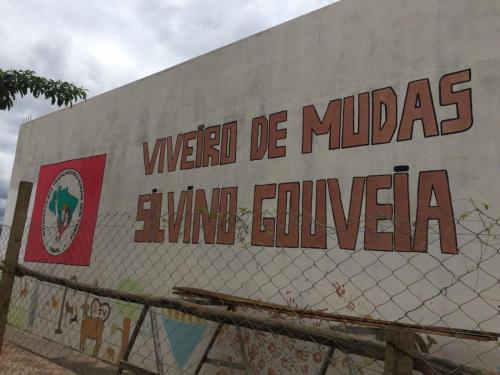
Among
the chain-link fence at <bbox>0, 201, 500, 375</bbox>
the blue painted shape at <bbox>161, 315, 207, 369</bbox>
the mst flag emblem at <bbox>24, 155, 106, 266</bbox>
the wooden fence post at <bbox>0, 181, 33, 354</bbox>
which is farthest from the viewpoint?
the mst flag emblem at <bbox>24, 155, 106, 266</bbox>

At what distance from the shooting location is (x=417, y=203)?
3.73 m

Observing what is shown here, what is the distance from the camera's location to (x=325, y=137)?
444 centimetres

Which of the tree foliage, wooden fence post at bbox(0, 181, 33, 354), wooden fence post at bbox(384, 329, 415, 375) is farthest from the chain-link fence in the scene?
the tree foliage

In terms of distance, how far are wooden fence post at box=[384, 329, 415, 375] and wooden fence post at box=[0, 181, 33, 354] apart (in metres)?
2.70

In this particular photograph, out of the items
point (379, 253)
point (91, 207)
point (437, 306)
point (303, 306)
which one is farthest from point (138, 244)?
point (437, 306)

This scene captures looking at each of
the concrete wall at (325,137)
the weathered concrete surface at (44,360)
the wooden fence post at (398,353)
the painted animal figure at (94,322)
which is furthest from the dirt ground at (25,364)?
the wooden fence post at (398,353)

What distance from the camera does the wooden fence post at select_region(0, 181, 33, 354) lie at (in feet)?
10.6

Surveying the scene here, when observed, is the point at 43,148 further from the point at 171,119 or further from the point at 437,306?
the point at 437,306

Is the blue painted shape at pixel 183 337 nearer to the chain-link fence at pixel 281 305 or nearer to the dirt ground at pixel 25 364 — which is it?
the chain-link fence at pixel 281 305

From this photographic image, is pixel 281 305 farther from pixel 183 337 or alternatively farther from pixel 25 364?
pixel 25 364

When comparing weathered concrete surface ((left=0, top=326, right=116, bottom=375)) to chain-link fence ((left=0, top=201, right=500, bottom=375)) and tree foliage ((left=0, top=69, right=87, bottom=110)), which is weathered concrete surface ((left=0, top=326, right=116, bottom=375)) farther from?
tree foliage ((left=0, top=69, right=87, bottom=110))

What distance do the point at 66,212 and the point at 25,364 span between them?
2.70 m

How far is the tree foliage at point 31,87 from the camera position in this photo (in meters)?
7.26

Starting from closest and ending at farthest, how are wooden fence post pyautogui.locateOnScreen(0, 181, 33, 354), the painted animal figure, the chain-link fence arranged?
the chain-link fence < wooden fence post pyautogui.locateOnScreen(0, 181, 33, 354) < the painted animal figure
